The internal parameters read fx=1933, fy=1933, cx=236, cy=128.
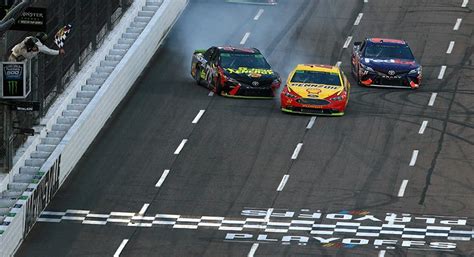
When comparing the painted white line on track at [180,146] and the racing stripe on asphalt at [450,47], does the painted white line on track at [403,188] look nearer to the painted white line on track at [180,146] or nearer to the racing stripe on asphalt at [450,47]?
the painted white line on track at [180,146]

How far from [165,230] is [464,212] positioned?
8.40 m

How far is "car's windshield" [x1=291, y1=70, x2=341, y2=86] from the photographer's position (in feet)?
204

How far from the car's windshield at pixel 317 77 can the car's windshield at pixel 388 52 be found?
300 centimetres

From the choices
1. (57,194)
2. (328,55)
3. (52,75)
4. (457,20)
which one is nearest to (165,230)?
(57,194)

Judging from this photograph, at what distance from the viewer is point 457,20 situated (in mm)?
72688

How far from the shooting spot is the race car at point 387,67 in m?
64.2

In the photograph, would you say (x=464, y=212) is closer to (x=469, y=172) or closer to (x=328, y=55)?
(x=469, y=172)

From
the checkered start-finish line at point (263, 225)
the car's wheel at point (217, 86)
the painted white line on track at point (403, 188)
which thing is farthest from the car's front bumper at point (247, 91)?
the checkered start-finish line at point (263, 225)

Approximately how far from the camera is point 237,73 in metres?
63.1

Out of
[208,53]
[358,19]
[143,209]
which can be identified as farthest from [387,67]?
[143,209]

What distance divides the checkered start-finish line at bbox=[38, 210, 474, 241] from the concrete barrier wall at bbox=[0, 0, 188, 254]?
1741 millimetres

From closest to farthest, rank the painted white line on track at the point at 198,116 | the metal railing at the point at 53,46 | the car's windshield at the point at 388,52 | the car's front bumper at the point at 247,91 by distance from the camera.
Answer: the metal railing at the point at 53,46, the painted white line on track at the point at 198,116, the car's front bumper at the point at 247,91, the car's windshield at the point at 388,52

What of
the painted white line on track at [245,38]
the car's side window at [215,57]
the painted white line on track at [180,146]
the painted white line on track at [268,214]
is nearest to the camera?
the painted white line on track at [268,214]

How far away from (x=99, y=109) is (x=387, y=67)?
10457 mm
